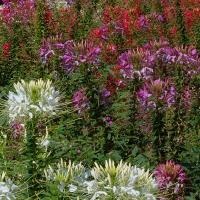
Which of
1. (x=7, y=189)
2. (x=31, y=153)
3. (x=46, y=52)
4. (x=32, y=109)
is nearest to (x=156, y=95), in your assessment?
(x=31, y=153)

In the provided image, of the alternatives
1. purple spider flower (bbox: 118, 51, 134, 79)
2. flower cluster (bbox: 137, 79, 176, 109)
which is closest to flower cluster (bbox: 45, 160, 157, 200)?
flower cluster (bbox: 137, 79, 176, 109)

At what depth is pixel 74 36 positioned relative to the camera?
27.1ft

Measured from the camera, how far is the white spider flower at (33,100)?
352 cm

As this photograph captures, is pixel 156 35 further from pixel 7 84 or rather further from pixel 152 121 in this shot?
pixel 152 121

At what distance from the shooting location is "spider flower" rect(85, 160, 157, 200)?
3.01 m

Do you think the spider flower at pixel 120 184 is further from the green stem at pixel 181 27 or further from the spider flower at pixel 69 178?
the green stem at pixel 181 27

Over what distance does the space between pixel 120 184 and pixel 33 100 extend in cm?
81

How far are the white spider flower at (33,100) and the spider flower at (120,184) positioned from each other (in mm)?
607

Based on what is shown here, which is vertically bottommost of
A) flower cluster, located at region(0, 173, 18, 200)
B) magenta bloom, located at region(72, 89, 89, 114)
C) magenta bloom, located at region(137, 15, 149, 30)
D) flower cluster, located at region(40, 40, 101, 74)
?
flower cluster, located at region(0, 173, 18, 200)

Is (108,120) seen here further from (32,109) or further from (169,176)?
(32,109)

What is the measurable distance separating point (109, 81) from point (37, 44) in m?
1.75

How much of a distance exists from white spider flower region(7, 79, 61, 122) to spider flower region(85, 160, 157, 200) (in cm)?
61

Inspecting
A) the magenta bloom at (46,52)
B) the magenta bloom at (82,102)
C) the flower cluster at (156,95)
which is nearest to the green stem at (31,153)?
the flower cluster at (156,95)

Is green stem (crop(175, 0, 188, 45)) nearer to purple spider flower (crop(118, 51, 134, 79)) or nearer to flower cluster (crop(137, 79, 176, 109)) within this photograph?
purple spider flower (crop(118, 51, 134, 79))
